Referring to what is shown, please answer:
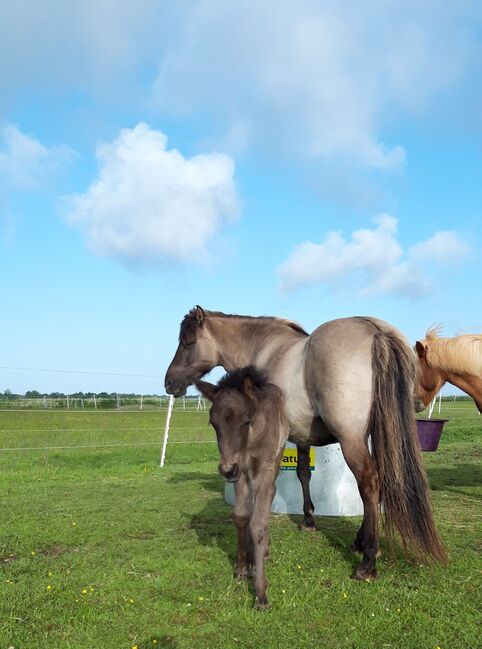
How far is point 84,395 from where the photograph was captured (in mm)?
35781

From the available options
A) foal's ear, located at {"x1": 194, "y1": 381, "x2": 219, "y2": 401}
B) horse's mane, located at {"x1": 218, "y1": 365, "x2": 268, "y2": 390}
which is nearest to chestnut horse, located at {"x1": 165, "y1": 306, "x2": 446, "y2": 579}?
horse's mane, located at {"x1": 218, "y1": 365, "x2": 268, "y2": 390}

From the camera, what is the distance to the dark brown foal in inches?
154

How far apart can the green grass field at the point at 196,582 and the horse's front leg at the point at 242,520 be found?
140 millimetres

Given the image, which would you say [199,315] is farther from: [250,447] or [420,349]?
[420,349]

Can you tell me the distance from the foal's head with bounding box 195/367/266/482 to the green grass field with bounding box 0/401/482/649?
1.00 meters

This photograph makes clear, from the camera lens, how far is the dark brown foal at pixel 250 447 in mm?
3914

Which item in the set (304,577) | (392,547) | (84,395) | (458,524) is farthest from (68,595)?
(84,395)

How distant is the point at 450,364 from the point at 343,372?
2820 mm

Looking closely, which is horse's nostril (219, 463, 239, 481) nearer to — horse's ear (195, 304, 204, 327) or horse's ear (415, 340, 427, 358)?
horse's ear (195, 304, 204, 327)

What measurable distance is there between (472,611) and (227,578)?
1.84 meters

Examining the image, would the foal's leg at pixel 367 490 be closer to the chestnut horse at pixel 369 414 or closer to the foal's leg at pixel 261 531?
the chestnut horse at pixel 369 414

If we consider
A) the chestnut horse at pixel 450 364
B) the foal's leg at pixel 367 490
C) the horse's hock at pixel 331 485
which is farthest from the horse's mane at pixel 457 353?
the foal's leg at pixel 367 490

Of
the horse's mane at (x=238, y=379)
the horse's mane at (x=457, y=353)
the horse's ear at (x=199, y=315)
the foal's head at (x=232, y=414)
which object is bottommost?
the foal's head at (x=232, y=414)

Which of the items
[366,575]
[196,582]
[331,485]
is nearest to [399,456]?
[366,575]
